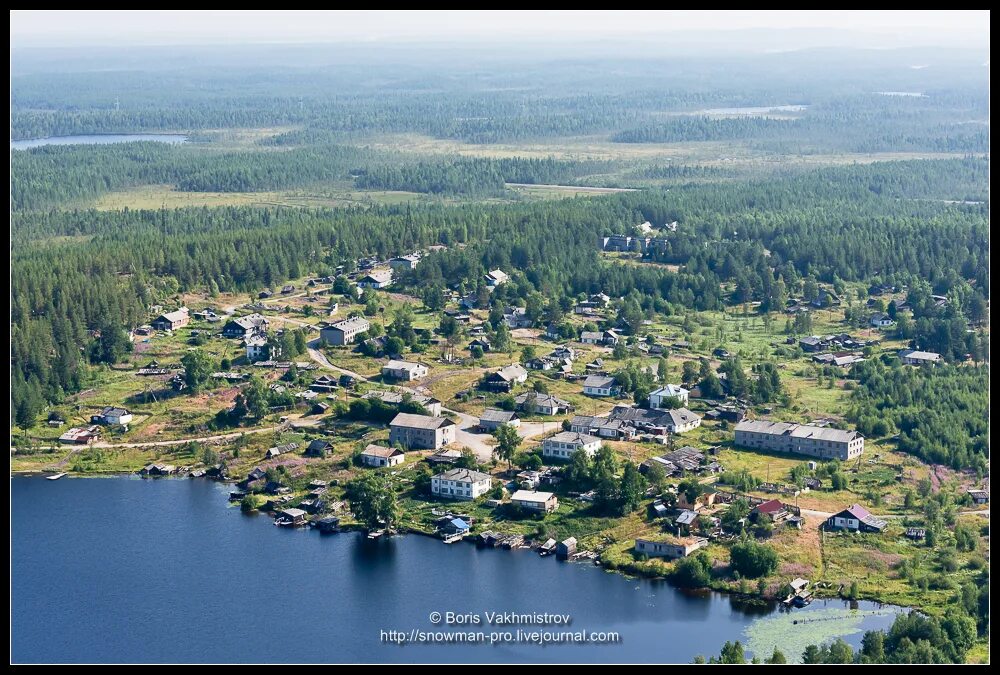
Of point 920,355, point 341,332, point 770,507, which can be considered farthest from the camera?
point 341,332

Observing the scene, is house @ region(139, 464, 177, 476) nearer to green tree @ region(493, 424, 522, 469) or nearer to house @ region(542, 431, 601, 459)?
green tree @ region(493, 424, 522, 469)

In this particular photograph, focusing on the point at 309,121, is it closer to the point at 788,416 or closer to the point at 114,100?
the point at 114,100

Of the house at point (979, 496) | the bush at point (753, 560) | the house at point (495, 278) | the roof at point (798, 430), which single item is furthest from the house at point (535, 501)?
the house at point (495, 278)

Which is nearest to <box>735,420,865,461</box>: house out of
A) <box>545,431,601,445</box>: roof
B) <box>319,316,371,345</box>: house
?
<box>545,431,601,445</box>: roof

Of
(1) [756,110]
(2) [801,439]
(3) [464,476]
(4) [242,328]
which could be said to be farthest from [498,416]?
(1) [756,110]

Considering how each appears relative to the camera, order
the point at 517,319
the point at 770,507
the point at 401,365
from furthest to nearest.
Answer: the point at 517,319 → the point at 401,365 → the point at 770,507

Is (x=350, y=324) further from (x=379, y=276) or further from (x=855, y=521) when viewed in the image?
(x=855, y=521)

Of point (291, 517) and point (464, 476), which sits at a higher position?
point (464, 476)

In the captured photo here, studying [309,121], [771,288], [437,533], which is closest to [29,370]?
[437,533]

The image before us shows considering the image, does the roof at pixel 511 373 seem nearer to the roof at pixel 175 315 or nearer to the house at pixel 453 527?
the house at pixel 453 527
